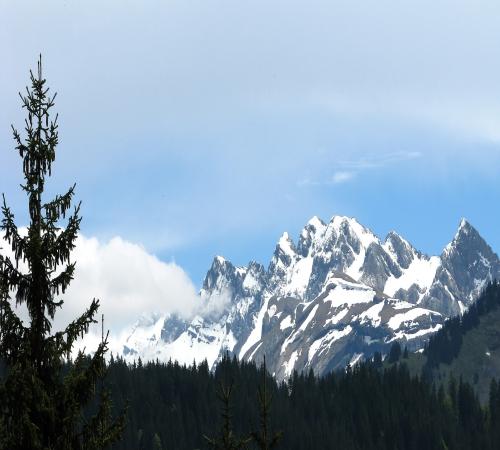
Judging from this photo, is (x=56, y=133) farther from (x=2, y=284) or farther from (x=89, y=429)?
(x=89, y=429)

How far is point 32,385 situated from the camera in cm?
2681

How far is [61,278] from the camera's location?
91.7ft

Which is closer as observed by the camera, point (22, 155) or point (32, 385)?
point (32, 385)

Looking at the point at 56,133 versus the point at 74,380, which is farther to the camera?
the point at 56,133

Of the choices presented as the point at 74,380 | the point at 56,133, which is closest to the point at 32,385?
the point at 74,380

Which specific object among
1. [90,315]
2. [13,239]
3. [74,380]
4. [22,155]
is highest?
[22,155]

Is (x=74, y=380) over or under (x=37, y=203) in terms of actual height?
under

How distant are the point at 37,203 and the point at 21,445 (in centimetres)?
699

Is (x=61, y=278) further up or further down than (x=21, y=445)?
further up

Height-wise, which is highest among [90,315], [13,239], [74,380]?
[13,239]

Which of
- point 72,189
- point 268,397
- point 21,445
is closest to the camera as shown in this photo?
point 21,445

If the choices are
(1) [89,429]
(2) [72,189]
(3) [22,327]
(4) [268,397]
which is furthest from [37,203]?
(4) [268,397]

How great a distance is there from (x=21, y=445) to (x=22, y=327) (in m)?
3.31

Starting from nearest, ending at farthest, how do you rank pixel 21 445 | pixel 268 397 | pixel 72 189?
pixel 21 445, pixel 72 189, pixel 268 397
